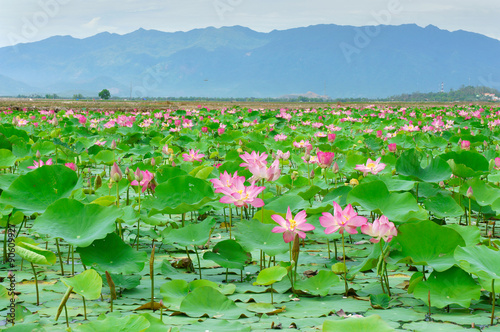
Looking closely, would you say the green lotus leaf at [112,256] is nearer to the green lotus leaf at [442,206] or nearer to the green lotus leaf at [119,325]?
the green lotus leaf at [119,325]

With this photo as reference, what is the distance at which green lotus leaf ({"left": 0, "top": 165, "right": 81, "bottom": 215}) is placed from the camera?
2.17 metres

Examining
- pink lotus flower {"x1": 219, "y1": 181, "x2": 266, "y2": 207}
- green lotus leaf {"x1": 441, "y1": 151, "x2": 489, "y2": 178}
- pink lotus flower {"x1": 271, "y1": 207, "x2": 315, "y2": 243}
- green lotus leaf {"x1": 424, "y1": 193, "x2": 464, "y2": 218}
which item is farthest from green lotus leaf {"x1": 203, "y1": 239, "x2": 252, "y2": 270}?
green lotus leaf {"x1": 441, "y1": 151, "x2": 489, "y2": 178}

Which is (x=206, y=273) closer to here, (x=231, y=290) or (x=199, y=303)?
(x=231, y=290)

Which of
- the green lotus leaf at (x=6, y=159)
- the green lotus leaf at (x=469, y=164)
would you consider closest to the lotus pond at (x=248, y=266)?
the green lotus leaf at (x=469, y=164)

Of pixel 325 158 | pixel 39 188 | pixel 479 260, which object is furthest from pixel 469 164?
pixel 39 188

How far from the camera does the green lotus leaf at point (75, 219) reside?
188 centimetres

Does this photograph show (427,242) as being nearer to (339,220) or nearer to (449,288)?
(449,288)

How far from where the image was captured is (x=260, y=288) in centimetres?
194

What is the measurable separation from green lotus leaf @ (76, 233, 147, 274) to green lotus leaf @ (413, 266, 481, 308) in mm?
1084

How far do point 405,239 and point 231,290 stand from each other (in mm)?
726

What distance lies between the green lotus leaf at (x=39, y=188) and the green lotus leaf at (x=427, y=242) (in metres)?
1.61

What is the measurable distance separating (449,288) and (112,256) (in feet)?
4.32

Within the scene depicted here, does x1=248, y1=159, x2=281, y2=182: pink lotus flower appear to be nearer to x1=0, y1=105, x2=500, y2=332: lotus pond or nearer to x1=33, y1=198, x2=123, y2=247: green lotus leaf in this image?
x1=0, y1=105, x2=500, y2=332: lotus pond

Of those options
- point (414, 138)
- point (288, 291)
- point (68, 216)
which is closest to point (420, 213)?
point (288, 291)
